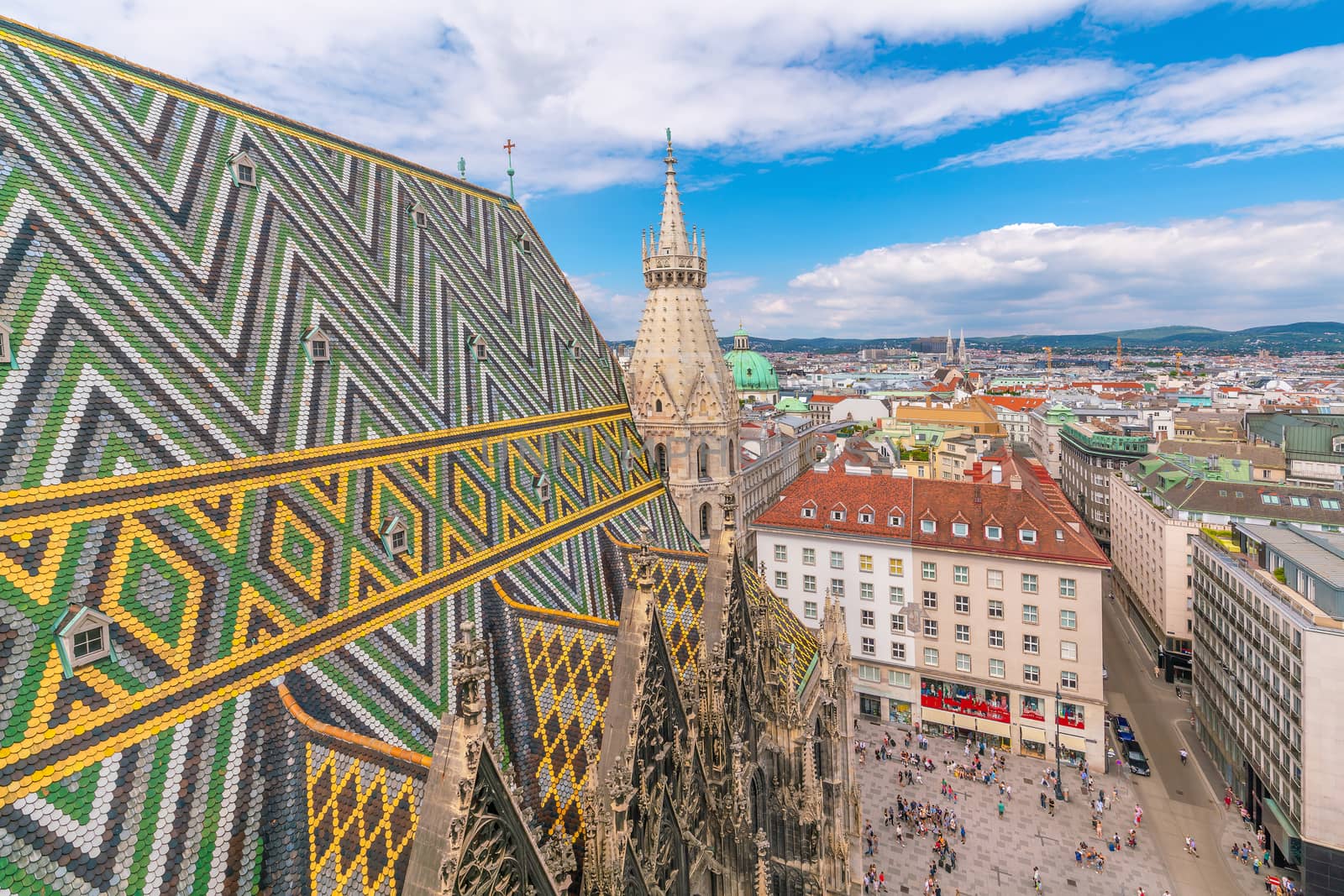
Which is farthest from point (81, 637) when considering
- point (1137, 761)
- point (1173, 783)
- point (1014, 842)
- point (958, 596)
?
point (1173, 783)

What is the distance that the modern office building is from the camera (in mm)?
26062

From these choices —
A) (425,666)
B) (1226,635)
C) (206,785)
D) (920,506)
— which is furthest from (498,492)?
(1226,635)

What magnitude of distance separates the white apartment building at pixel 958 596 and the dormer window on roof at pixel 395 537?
101 ft

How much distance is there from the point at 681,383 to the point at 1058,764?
26.5 metres

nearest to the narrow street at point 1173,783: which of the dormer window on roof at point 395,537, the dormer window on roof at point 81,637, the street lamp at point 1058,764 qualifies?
the street lamp at point 1058,764

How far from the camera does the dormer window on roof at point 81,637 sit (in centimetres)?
766

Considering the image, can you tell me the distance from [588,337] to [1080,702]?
3082 centimetres

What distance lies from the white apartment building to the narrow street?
338 centimetres

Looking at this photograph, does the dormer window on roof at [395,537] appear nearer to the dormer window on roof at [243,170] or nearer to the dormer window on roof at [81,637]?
the dormer window on roof at [81,637]

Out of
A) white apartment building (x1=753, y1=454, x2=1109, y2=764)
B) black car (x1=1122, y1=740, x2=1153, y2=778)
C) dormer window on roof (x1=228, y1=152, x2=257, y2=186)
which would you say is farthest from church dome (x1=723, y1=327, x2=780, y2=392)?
dormer window on roof (x1=228, y1=152, x2=257, y2=186)

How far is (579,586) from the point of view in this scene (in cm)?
1680

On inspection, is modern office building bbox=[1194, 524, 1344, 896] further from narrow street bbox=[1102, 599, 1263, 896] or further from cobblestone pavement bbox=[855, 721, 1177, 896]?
cobblestone pavement bbox=[855, 721, 1177, 896]

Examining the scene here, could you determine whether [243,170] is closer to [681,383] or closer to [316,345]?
[316,345]

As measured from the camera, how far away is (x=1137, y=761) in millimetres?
34781
